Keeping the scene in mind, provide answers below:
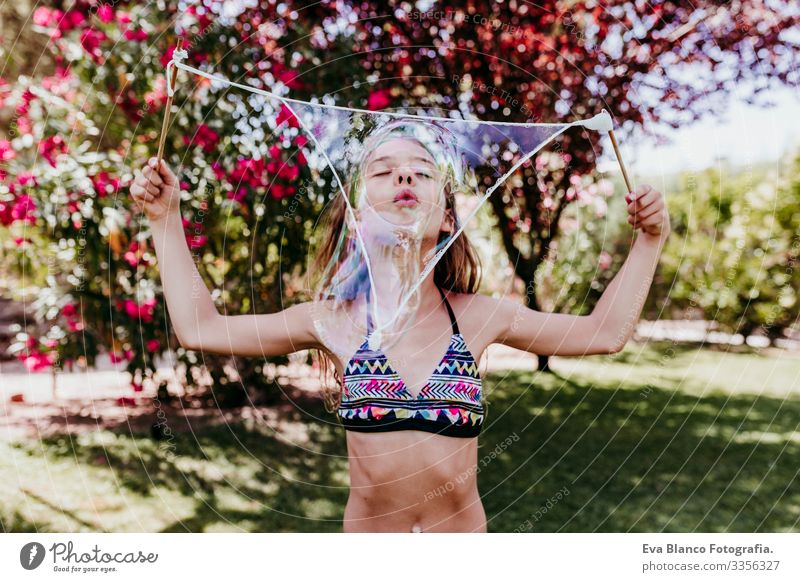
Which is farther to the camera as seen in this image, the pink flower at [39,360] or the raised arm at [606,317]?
the pink flower at [39,360]

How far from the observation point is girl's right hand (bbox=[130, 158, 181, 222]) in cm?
237

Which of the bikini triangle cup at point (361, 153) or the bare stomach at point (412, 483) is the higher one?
the bikini triangle cup at point (361, 153)

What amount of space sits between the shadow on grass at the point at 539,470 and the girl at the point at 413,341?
2.73m

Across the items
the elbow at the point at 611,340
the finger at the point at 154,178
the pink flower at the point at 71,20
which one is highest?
the pink flower at the point at 71,20

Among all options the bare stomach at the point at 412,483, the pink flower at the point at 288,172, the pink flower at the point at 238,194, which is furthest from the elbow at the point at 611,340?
the pink flower at the point at 238,194

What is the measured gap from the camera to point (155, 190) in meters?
2.38

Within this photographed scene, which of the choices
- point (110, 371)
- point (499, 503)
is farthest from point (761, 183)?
point (110, 371)

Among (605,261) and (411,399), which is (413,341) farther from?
(605,261)

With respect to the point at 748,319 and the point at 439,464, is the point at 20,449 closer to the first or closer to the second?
the point at 439,464

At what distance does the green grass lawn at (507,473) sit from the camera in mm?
5004

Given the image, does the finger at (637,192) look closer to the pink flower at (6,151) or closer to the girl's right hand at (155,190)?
the girl's right hand at (155,190)

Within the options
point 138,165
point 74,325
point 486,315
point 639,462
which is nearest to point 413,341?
point 486,315

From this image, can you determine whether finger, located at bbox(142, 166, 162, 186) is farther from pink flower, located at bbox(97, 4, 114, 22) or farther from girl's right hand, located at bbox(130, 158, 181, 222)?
pink flower, located at bbox(97, 4, 114, 22)

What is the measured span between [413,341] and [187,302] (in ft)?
2.49
